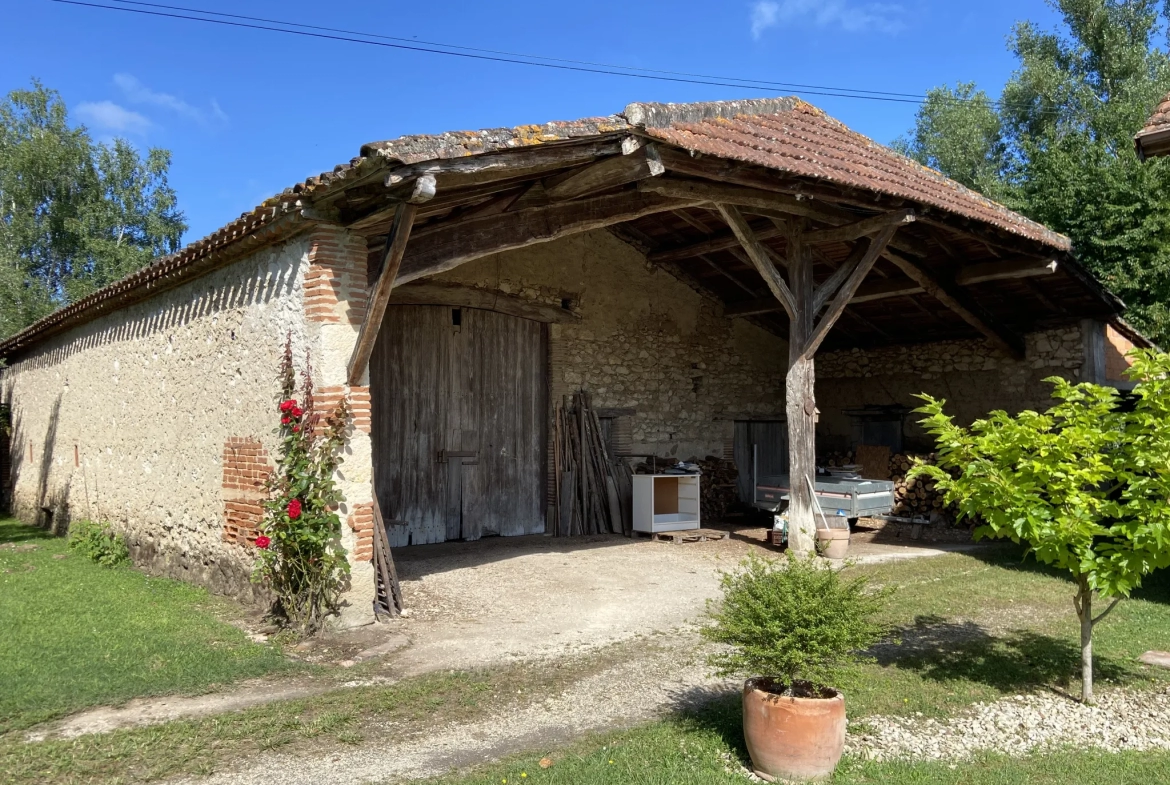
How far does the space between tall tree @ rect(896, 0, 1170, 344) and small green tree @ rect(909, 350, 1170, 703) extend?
8775mm

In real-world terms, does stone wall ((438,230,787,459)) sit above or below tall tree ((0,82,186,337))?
below

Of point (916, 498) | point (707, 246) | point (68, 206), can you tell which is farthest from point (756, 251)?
point (68, 206)

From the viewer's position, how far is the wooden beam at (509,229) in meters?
6.33

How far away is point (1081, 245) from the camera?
507 inches

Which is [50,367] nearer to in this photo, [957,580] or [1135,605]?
[957,580]

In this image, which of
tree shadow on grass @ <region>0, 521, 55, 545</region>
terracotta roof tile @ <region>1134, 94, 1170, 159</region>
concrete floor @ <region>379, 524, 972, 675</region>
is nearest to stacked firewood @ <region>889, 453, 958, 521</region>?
concrete floor @ <region>379, 524, 972, 675</region>

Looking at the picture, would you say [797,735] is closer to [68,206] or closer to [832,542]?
[832,542]

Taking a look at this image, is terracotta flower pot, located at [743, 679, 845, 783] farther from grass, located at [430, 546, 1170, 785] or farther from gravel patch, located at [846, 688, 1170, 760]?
gravel patch, located at [846, 688, 1170, 760]

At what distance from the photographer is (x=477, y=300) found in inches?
396

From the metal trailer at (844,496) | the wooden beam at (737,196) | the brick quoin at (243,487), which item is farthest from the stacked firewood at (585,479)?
the brick quoin at (243,487)

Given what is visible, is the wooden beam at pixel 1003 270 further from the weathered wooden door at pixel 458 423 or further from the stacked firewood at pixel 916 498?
the weathered wooden door at pixel 458 423

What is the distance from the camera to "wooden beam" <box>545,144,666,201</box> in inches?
238

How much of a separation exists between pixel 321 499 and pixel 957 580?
19.3 feet

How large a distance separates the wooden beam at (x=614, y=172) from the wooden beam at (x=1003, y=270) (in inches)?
220
